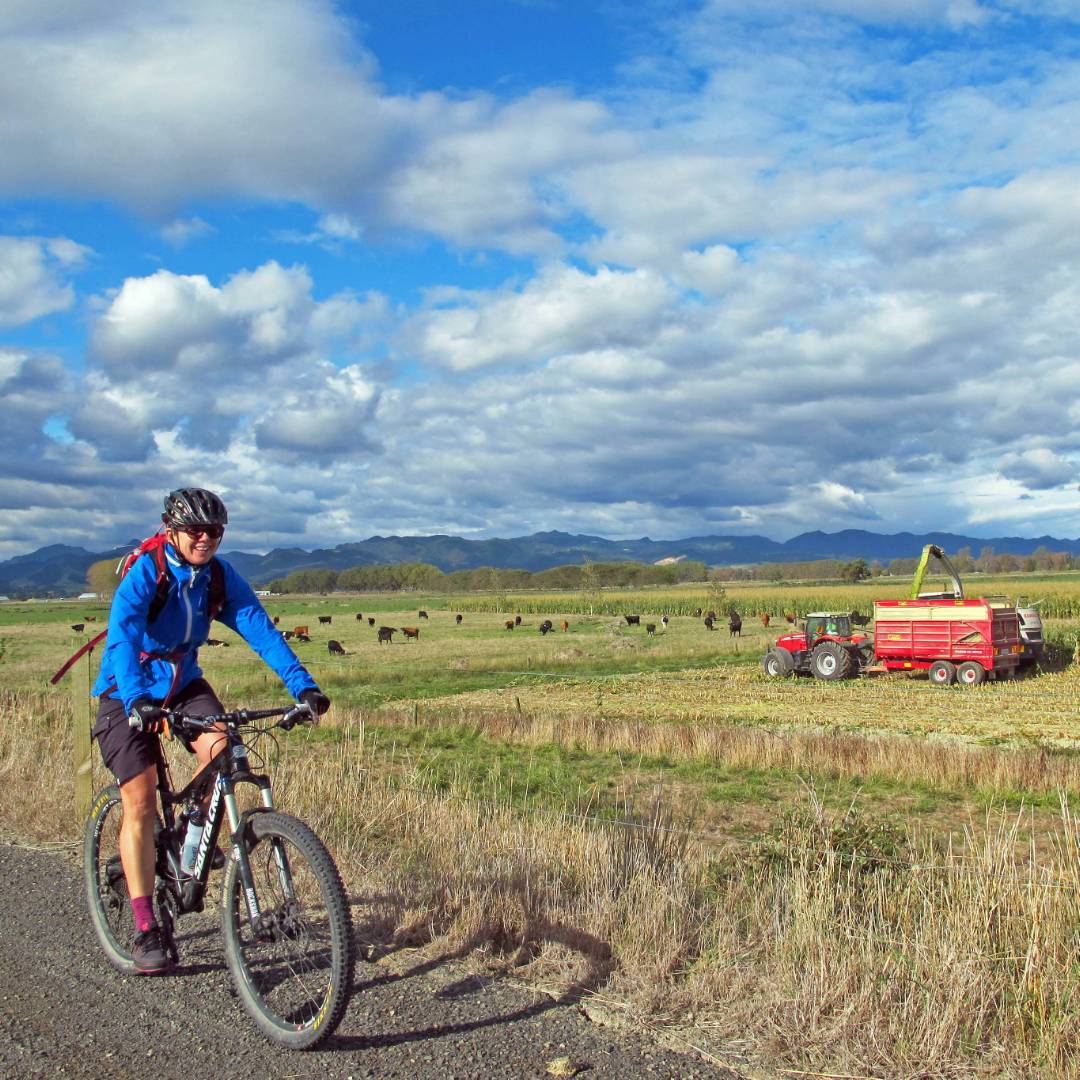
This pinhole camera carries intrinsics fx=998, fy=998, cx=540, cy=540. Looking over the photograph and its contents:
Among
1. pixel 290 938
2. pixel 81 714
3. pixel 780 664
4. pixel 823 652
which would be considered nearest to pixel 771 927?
pixel 290 938

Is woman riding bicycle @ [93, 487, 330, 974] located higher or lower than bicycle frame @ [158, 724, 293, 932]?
higher

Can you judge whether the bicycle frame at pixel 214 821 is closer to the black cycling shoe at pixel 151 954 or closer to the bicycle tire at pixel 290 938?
the bicycle tire at pixel 290 938

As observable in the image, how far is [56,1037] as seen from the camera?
3.92 meters

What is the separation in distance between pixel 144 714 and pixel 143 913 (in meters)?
1.00

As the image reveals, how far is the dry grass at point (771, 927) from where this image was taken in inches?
148

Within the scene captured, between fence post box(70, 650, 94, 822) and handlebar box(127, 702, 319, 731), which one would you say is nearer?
handlebar box(127, 702, 319, 731)

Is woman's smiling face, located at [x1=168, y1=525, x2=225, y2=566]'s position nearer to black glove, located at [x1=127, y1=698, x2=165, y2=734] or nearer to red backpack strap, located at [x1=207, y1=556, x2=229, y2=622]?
red backpack strap, located at [x1=207, y1=556, x2=229, y2=622]

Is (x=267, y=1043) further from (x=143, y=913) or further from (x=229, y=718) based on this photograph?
(x=229, y=718)

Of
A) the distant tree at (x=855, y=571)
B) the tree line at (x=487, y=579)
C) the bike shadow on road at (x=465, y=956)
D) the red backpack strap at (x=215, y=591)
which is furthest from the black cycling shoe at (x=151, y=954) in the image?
the distant tree at (x=855, y=571)

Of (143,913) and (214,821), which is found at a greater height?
(214,821)

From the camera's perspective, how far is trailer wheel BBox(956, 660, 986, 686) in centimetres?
2552

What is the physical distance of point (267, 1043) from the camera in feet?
12.7

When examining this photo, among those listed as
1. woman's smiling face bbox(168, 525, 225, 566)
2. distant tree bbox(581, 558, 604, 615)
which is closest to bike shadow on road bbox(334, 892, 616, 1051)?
woman's smiling face bbox(168, 525, 225, 566)

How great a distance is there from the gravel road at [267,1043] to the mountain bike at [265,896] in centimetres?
15
